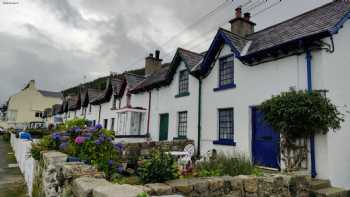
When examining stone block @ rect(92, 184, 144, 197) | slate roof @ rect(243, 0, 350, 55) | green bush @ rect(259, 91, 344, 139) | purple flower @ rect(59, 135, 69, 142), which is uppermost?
slate roof @ rect(243, 0, 350, 55)

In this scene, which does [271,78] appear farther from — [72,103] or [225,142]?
[72,103]

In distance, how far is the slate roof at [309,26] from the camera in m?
8.09

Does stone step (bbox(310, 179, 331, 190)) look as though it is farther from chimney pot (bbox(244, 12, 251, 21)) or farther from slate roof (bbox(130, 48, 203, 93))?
chimney pot (bbox(244, 12, 251, 21))

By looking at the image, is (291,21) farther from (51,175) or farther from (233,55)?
(51,175)

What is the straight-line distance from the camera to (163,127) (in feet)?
52.4

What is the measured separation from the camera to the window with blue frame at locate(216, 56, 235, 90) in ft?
37.7

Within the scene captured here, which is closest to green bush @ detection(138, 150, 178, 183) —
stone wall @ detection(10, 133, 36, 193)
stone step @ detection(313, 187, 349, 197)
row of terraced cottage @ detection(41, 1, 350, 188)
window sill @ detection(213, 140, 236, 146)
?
stone step @ detection(313, 187, 349, 197)

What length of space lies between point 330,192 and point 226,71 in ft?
22.6

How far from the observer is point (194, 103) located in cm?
1334

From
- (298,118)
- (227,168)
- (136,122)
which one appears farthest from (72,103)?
(298,118)

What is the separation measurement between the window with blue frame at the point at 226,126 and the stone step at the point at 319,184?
4.02 m

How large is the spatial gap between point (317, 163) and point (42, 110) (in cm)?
6763

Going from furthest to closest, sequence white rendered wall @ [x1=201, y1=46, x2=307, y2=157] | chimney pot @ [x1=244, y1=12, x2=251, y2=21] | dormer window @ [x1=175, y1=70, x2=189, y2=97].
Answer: dormer window @ [x1=175, y1=70, x2=189, y2=97] → chimney pot @ [x1=244, y1=12, x2=251, y2=21] → white rendered wall @ [x1=201, y1=46, x2=307, y2=157]

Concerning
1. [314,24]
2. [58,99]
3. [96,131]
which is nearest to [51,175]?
[96,131]
